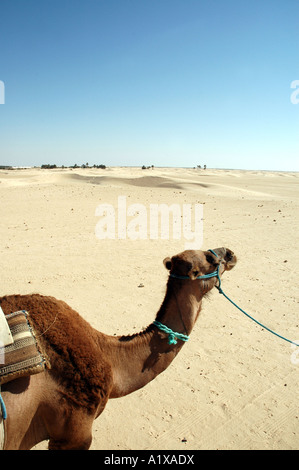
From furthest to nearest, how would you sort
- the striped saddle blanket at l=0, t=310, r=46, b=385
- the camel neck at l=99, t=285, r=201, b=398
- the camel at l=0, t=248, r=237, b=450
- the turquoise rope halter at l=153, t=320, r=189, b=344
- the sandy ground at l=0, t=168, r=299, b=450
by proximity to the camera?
the sandy ground at l=0, t=168, r=299, b=450 → the turquoise rope halter at l=153, t=320, r=189, b=344 → the camel neck at l=99, t=285, r=201, b=398 → the camel at l=0, t=248, r=237, b=450 → the striped saddle blanket at l=0, t=310, r=46, b=385

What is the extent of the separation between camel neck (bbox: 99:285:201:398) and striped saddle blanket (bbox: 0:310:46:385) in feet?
2.30

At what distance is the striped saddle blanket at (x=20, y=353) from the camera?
210 centimetres

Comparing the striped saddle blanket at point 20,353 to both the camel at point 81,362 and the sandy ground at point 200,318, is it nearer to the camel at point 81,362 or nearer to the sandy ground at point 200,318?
the camel at point 81,362

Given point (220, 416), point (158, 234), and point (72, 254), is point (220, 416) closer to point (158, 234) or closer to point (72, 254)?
point (72, 254)

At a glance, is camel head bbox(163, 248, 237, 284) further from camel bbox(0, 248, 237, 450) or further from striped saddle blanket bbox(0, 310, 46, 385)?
striped saddle blanket bbox(0, 310, 46, 385)

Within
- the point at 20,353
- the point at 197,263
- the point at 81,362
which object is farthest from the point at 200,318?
the point at 20,353

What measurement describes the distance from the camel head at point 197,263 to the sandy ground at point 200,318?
0.86m

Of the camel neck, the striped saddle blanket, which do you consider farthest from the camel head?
the striped saddle blanket

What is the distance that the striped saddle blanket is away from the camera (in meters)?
2.10

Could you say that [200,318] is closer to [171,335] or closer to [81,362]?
[171,335]

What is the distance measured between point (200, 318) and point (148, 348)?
3.49 m

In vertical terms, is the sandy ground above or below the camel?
below

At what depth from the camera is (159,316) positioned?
9.84 feet

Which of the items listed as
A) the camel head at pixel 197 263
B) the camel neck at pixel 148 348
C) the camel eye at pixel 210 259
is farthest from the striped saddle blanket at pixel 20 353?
the camel eye at pixel 210 259
